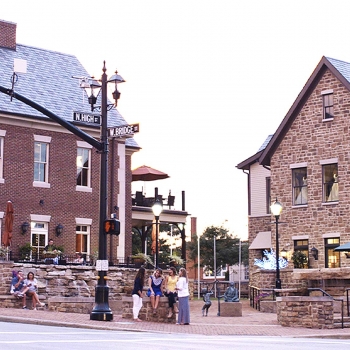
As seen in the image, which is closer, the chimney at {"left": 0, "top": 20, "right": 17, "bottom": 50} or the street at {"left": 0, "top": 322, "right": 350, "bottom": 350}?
the street at {"left": 0, "top": 322, "right": 350, "bottom": 350}

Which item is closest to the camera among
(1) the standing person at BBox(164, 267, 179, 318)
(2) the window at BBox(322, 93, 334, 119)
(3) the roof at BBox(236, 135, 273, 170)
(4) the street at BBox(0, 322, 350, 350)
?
(4) the street at BBox(0, 322, 350, 350)

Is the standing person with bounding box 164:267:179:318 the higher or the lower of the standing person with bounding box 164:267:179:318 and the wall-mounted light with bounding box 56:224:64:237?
the lower

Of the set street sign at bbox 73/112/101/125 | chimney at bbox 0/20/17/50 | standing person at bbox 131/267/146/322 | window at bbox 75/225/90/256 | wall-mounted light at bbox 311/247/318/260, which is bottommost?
standing person at bbox 131/267/146/322

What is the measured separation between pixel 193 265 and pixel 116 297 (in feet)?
129

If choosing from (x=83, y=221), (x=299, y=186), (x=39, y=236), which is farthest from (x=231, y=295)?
(x=299, y=186)

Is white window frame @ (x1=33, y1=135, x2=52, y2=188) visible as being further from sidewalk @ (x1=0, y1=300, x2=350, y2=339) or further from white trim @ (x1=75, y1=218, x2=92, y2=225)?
sidewalk @ (x1=0, y1=300, x2=350, y2=339)

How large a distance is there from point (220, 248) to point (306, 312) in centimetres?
4690

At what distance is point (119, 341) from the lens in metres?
18.1

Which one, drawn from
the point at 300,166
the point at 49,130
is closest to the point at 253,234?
the point at 300,166

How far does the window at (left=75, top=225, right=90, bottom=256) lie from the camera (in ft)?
127

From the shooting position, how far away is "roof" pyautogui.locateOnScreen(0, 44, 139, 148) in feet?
126

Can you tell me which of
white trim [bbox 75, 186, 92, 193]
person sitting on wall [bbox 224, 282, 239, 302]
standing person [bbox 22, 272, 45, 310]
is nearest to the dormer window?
white trim [bbox 75, 186, 92, 193]

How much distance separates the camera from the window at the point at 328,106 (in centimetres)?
3950

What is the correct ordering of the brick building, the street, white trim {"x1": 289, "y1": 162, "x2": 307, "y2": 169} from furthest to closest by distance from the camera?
white trim {"x1": 289, "y1": 162, "x2": 307, "y2": 169}, the brick building, the street
